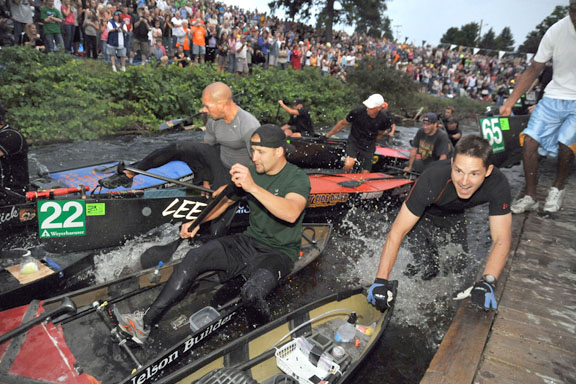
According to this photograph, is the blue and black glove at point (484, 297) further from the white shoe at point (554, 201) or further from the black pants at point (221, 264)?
the white shoe at point (554, 201)

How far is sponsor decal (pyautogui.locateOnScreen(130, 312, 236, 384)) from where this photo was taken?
9.81 feet

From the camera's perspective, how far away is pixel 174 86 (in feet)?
45.1

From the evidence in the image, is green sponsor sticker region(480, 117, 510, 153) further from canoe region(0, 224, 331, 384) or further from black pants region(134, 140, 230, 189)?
canoe region(0, 224, 331, 384)

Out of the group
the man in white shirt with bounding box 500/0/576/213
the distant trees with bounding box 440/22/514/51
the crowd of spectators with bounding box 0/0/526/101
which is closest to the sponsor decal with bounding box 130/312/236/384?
the man in white shirt with bounding box 500/0/576/213

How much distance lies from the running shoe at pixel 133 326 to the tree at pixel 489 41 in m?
88.4

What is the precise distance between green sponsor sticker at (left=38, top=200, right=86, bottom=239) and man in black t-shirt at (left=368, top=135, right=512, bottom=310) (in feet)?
12.1

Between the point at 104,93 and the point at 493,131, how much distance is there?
36.0 ft

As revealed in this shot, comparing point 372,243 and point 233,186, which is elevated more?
point 233,186

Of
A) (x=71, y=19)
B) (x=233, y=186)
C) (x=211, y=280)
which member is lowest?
(x=211, y=280)

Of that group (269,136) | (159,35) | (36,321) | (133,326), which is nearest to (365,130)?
(269,136)

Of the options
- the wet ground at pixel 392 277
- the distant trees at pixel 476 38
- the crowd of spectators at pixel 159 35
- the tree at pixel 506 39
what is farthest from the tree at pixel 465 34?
the wet ground at pixel 392 277

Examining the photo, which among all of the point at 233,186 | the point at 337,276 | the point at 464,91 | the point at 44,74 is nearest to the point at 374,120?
the point at 337,276

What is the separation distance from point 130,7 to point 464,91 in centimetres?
2869

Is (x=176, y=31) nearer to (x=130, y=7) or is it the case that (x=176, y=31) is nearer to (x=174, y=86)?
(x=130, y=7)
